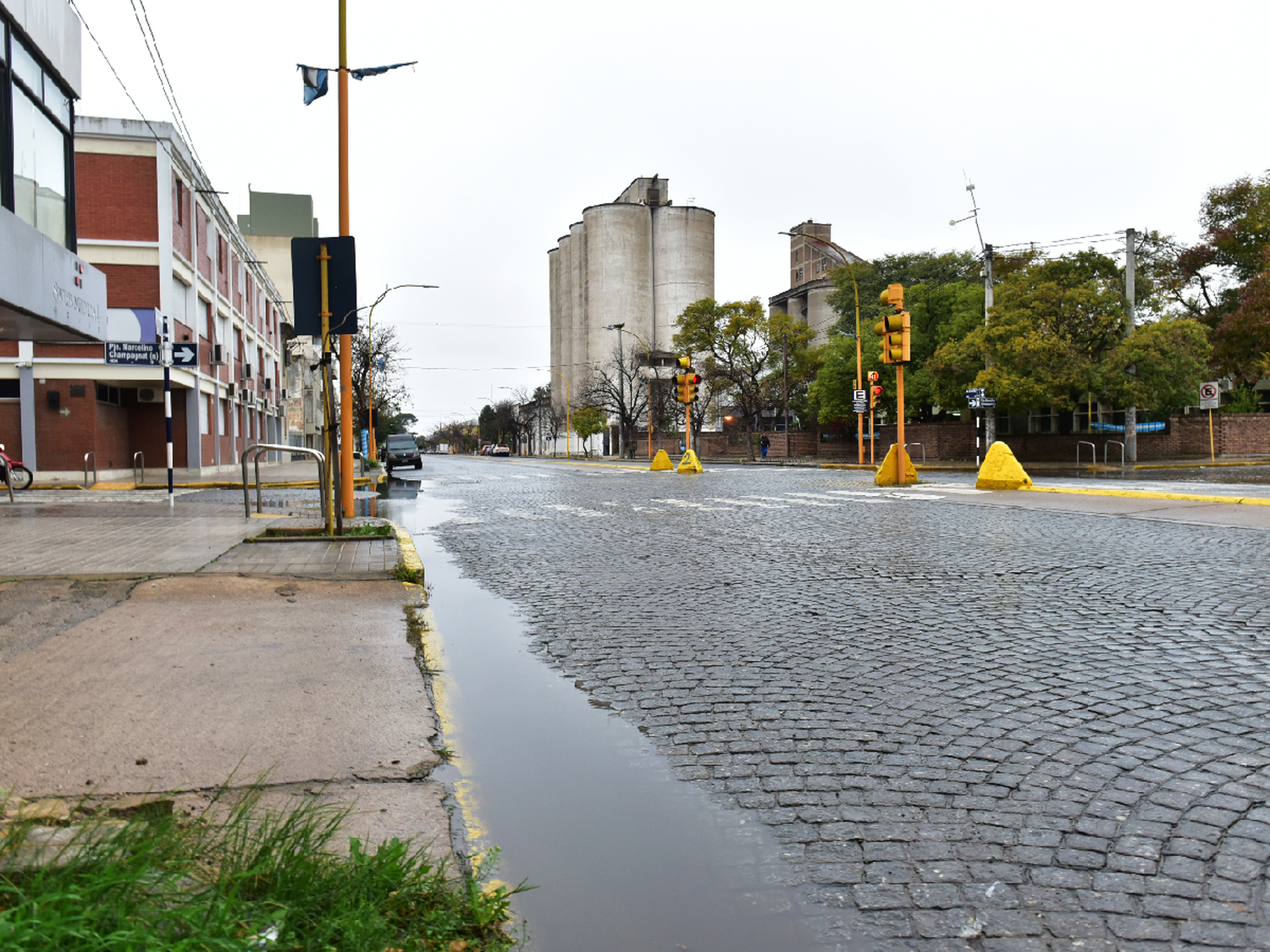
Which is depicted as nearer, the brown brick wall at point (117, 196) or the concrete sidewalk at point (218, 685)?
the concrete sidewalk at point (218, 685)

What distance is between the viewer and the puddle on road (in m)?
2.39

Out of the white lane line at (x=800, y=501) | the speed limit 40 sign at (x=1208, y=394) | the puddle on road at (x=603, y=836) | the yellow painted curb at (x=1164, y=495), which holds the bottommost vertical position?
the puddle on road at (x=603, y=836)

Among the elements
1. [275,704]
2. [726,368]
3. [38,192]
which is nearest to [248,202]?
[726,368]

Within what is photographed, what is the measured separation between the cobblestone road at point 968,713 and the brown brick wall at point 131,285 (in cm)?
2394

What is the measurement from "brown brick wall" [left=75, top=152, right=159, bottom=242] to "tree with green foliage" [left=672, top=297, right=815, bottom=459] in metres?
36.1

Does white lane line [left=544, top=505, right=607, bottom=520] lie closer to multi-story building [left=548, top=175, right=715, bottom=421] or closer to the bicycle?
Answer: the bicycle

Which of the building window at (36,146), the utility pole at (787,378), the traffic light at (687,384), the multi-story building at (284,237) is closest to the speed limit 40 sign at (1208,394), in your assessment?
the traffic light at (687,384)

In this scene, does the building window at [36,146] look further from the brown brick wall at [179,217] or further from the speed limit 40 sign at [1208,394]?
the speed limit 40 sign at [1208,394]

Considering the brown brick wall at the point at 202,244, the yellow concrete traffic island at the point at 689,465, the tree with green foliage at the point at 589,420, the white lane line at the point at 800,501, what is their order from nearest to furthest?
the white lane line at the point at 800,501, the yellow concrete traffic island at the point at 689,465, the brown brick wall at the point at 202,244, the tree with green foliage at the point at 589,420

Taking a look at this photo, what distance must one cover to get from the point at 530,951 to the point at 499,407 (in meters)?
139

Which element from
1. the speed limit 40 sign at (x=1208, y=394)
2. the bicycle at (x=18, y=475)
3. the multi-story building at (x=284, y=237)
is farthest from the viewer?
the multi-story building at (x=284, y=237)

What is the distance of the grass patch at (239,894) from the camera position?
188 centimetres

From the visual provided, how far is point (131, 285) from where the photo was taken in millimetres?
28531

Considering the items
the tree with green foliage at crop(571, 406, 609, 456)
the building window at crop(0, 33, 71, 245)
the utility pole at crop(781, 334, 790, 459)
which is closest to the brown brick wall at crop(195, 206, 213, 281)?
the building window at crop(0, 33, 71, 245)
